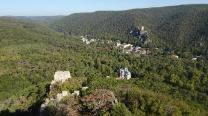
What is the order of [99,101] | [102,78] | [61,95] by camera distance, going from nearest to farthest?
[99,101]
[61,95]
[102,78]

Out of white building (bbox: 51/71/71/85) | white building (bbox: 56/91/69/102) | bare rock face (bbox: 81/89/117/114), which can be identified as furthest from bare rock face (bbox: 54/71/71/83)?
bare rock face (bbox: 81/89/117/114)

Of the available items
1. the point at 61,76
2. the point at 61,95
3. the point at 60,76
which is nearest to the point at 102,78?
the point at 61,76

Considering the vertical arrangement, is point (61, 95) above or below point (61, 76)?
above

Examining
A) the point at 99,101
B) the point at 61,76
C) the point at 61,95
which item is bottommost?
the point at 61,76

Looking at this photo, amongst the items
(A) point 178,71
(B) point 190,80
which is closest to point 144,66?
(A) point 178,71

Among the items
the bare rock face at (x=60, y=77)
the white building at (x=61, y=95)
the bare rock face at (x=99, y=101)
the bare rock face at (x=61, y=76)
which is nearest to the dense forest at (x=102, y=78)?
the bare rock face at (x=99, y=101)

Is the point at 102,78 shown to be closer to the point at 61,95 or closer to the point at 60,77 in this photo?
the point at 60,77

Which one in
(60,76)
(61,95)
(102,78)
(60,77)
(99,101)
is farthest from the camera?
(102,78)

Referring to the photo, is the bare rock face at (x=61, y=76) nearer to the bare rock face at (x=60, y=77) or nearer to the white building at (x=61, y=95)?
the bare rock face at (x=60, y=77)

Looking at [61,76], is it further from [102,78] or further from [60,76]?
[102,78]

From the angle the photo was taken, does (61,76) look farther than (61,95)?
Yes
